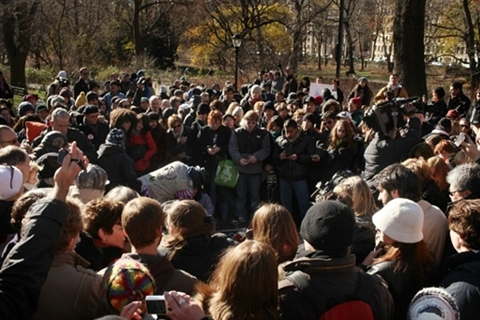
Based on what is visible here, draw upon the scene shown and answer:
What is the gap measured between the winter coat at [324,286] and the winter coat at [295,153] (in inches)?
206

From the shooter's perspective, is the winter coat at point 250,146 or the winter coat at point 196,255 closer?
the winter coat at point 196,255

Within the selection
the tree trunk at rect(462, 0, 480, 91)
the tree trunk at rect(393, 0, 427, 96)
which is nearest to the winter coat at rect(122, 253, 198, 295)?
the tree trunk at rect(393, 0, 427, 96)

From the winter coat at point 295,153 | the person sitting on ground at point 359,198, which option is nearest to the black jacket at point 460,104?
the winter coat at point 295,153

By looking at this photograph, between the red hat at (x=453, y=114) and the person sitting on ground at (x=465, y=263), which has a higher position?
the red hat at (x=453, y=114)

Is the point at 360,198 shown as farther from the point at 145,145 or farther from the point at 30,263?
the point at 145,145

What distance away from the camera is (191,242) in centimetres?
383

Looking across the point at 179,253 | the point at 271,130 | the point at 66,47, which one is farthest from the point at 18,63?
the point at 179,253

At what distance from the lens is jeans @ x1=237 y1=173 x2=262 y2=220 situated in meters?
8.75

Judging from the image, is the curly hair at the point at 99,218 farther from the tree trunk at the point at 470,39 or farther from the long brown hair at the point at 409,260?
the tree trunk at the point at 470,39

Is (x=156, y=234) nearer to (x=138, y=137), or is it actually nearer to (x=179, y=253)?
(x=179, y=253)

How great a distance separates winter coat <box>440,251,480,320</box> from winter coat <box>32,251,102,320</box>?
188 cm

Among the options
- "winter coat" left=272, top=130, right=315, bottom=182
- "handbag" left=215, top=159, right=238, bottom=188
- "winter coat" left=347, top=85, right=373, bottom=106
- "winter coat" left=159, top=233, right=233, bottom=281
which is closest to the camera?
"winter coat" left=159, top=233, right=233, bottom=281

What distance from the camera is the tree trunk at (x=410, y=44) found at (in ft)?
42.1

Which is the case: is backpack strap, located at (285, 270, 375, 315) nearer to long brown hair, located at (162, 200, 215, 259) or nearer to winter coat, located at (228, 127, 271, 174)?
long brown hair, located at (162, 200, 215, 259)
